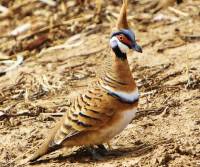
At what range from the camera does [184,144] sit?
5.37 metres

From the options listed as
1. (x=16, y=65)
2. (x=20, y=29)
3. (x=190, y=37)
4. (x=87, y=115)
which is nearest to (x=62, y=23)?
(x=20, y=29)

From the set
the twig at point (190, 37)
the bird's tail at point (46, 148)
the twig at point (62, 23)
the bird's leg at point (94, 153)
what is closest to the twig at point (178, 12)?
the twig at point (190, 37)

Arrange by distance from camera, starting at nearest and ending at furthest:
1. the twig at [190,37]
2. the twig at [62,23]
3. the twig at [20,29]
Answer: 1. the twig at [190,37]
2. the twig at [62,23]
3. the twig at [20,29]

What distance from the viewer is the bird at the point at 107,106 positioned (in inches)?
206

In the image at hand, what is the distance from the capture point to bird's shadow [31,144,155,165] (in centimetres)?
543

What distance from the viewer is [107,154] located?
18.1ft

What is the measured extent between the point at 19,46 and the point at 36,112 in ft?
8.07

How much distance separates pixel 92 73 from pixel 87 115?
2295 millimetres

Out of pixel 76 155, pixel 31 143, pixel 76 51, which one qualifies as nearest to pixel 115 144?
pixel 76 155

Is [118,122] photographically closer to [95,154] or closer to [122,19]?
[95,154]

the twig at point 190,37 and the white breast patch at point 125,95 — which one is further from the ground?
the white breast patch at point 125,95

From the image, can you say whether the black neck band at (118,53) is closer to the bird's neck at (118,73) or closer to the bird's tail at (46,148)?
the bird's neck at (118,73)

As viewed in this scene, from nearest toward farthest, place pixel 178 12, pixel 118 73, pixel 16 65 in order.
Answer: pixel 118 73 → pixel 16 65 → pixel 178 12

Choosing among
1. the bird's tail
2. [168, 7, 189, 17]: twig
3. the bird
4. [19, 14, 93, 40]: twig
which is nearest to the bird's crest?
the bird
